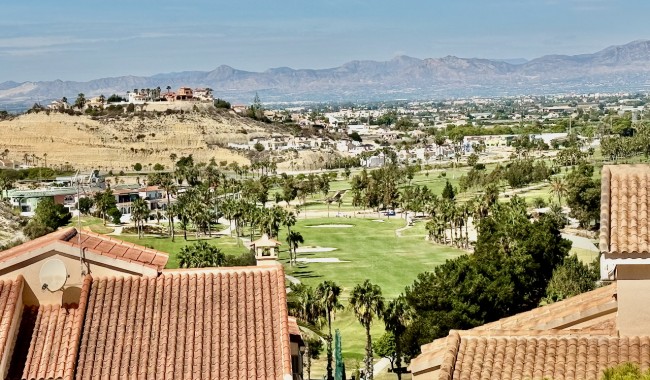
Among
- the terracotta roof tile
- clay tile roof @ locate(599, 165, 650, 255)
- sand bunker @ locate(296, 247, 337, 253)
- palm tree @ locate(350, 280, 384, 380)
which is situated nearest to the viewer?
clay tile roof @ locate(599, 165, 650, 255)

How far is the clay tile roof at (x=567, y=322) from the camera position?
17.6 metres

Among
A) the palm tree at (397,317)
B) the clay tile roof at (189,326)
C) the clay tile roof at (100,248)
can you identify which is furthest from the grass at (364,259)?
the clay tile roof at (189,326)

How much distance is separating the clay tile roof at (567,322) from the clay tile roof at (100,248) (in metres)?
5.79

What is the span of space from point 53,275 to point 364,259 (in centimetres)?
Result: 7335

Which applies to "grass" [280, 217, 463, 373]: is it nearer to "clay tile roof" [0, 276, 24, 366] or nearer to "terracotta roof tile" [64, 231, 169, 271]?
"terracotta roof tile" [64, 231, 169, 271]

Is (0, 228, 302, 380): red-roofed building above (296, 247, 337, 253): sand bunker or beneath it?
above

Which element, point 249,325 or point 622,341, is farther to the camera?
point 249,325

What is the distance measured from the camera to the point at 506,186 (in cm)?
15038

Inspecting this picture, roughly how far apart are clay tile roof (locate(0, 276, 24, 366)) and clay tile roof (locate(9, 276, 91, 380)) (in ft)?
1.56

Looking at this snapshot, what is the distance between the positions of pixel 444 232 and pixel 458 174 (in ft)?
267

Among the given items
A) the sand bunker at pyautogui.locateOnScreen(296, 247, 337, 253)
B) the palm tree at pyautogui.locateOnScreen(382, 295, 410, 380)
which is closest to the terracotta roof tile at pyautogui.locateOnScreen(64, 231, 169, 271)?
the palm tree at pyautogui.locateOnScreen(382, 295, 410, 380)

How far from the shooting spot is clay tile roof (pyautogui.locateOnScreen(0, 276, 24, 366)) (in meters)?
16.8

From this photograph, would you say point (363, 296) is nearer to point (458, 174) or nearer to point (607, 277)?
point (607, 277)

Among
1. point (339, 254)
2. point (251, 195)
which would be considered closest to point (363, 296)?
point (339, 254)
